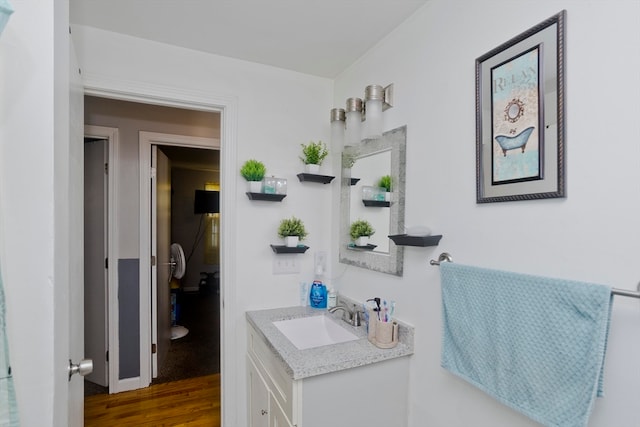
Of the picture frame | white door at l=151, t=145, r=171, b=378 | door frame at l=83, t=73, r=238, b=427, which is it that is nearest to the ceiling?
door frame at l=83, t=73, r=238, b=427

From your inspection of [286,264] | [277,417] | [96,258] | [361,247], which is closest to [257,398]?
[277,417]

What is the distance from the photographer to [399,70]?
1541 millimetres

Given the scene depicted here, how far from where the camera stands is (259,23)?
154 centimetres

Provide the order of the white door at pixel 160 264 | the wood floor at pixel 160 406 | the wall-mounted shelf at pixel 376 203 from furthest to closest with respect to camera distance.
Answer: the white door at pixel 160 264, the wood floor at pixel 160 406, the wall-mounted shelf at pixel 376 203

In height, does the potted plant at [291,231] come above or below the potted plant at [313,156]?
below

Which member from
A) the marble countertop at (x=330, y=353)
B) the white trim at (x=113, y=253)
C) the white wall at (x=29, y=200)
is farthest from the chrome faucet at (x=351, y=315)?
the white trim at (x=113, y=253)

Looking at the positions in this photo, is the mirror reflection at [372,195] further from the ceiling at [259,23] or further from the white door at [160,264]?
the white door at [160,264]

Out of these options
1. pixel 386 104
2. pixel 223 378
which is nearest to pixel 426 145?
pixel 386 104

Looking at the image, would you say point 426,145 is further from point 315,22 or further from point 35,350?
point 35,350

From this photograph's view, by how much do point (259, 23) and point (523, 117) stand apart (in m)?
1.25

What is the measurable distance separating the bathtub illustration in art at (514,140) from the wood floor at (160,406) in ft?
7.96

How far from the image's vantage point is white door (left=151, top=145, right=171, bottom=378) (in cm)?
272

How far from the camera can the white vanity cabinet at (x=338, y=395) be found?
1.21 metres

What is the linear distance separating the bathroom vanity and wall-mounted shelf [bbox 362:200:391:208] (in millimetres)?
588
